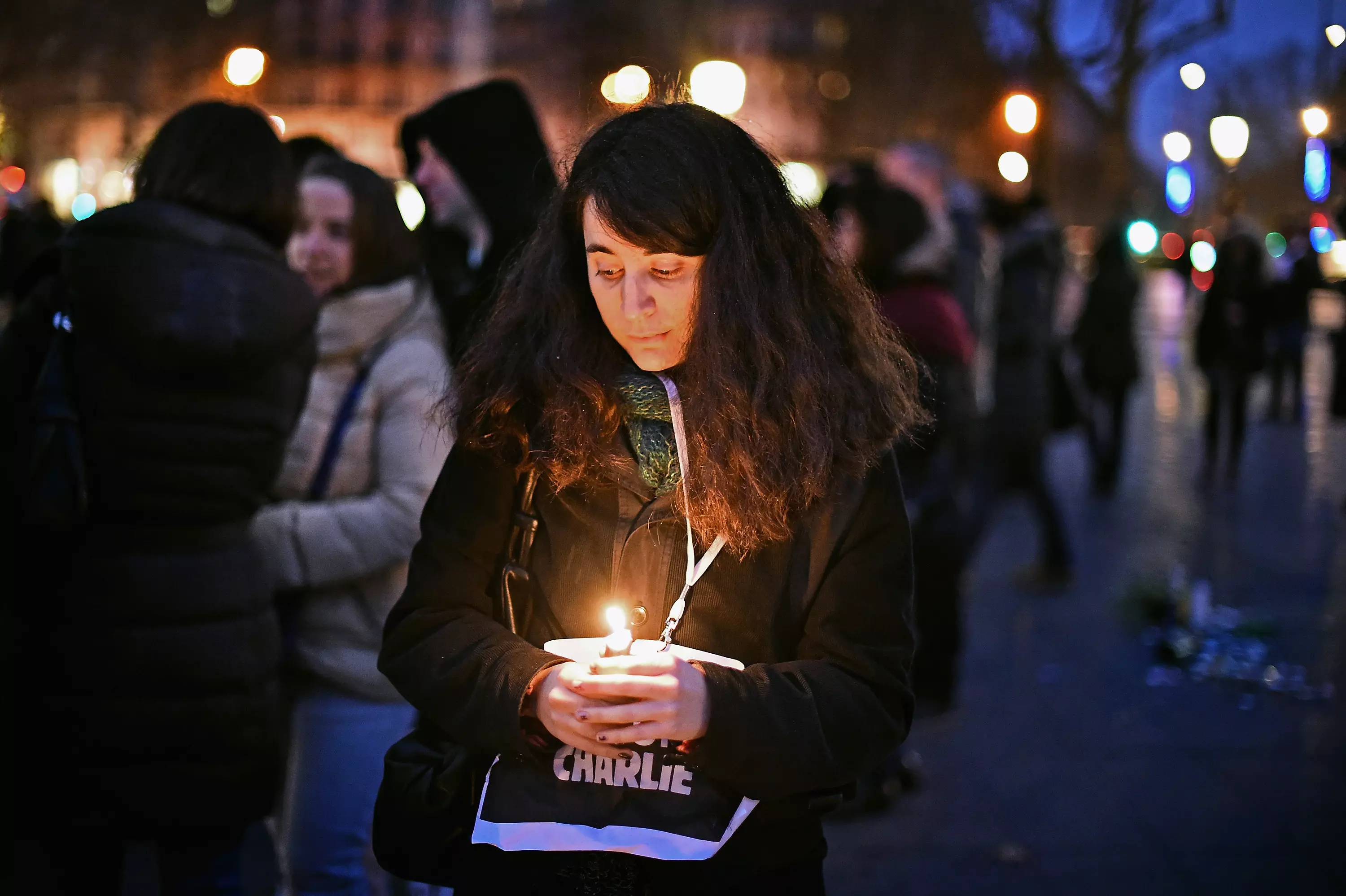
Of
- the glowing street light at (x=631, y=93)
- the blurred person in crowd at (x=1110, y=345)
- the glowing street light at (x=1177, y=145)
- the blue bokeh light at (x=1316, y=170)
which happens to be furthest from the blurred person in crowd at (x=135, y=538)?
the glowing street light at (x=1177, y=145)

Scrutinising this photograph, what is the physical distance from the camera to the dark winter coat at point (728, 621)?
2006 mm

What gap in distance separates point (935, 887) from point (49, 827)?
9.01ft

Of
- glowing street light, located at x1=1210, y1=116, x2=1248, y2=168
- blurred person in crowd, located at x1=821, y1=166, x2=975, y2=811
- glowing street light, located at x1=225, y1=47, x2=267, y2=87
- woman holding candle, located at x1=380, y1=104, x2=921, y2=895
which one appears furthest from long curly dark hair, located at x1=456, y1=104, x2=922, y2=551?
glowing street light, located at x1=225, y1=47, x2=267, y2=87

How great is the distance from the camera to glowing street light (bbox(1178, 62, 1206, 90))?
40.3ft

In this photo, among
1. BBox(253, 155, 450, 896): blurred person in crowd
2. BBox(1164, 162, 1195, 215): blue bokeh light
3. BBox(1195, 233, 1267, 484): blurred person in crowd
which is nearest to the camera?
BBox(253, 155, 450, 896): blurred person in crowd

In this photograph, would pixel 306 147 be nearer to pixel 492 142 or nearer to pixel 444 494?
pixel 492 142

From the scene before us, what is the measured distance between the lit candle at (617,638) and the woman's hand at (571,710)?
4 centimetres

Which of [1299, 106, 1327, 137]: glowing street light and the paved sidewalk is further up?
[1299, 106, 1327, 137]: glowing street light

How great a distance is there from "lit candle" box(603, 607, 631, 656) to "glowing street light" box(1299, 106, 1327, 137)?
20.4 feet

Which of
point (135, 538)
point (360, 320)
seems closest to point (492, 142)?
point (360, 320)

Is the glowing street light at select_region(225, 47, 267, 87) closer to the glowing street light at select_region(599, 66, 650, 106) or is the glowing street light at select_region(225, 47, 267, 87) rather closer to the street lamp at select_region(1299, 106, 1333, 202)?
the street lamp at select_region(1299, 106, 1333, 202)

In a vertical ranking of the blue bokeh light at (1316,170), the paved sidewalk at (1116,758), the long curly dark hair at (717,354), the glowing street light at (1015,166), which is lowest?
the paved sidewalk at (1116,758)

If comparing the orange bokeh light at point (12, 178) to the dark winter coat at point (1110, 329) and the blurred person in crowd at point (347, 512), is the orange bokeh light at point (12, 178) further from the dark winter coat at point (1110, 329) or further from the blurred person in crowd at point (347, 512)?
the blurred person in crowd at point (347, 512)

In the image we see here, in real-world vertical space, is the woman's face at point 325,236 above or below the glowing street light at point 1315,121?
below
